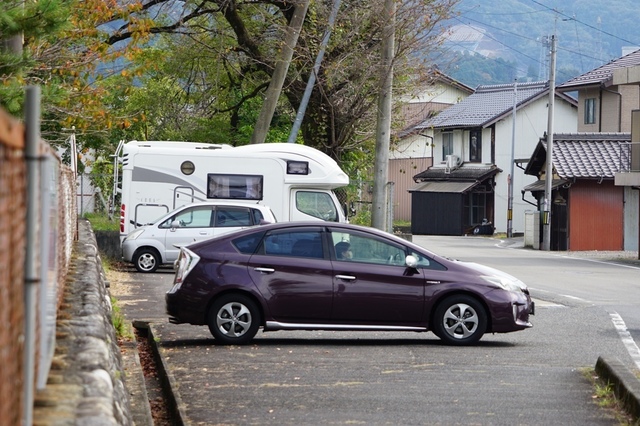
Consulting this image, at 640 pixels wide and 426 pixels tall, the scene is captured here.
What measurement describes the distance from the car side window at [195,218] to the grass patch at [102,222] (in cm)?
432

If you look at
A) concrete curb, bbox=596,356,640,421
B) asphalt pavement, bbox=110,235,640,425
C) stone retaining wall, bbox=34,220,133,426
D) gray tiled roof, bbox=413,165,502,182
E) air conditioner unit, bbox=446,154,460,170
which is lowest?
asphalt pavement, bbox=110,235,640,425

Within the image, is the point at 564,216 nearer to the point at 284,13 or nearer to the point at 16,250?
the point at 284,13

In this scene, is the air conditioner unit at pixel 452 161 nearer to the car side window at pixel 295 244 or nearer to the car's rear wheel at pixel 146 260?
the car's rear wheel at pixel 146 260

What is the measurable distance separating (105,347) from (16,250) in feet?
7.63

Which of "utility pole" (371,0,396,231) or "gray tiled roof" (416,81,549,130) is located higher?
"gray tiled roof" (416,81,549,130)

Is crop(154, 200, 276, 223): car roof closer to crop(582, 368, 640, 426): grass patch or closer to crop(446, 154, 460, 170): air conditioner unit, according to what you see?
crop(582, 368, 640, 426): grass patch

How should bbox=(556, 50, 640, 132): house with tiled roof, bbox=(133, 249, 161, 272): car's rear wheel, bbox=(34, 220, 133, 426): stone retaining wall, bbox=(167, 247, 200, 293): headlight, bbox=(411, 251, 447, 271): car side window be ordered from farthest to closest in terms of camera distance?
bbox=(556, 50, 640, 132): house with tiled roof → bbox=(133, 249, 161, 272): car's rear wheel → bbox=(411, 251, 447, 271): car side window → bbox=(167, 247, 200, 293): headlight → bbox=(34, 220, 133, 426): stone retaining wall

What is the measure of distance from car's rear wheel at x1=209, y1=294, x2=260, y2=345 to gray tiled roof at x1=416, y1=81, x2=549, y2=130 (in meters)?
52.4

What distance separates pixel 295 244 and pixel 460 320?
2183 mm

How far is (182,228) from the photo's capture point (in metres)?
25.5

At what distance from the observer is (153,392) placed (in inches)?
407

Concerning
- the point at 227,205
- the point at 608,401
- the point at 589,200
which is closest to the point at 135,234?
the point at 227,205

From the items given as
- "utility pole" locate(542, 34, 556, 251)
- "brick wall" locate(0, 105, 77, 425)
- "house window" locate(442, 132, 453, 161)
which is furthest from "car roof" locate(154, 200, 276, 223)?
"house window" locate(442, 132, 453, 161)

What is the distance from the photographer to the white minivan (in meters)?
25.3
